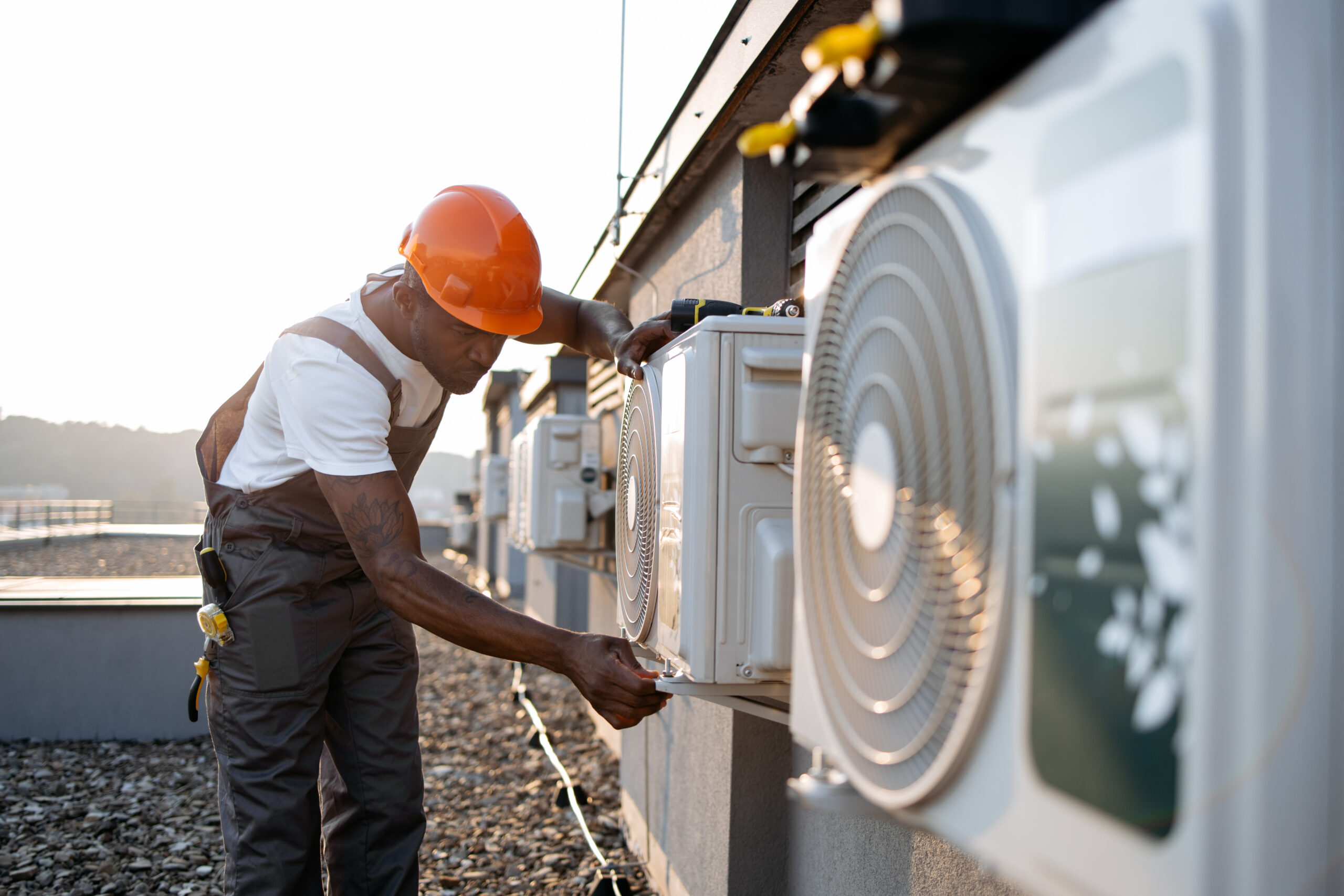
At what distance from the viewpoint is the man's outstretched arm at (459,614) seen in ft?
5.94

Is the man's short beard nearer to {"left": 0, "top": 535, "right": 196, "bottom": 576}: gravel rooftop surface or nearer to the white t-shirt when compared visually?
the white t-shirt

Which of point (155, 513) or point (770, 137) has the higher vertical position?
point (770, 137)

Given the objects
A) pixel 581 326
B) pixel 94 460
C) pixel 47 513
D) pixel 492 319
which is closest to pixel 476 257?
pixel 492 319

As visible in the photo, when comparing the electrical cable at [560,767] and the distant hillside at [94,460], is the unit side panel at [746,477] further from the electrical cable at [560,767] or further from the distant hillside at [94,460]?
the distant hillside at [94,460]

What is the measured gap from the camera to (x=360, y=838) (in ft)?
8.70

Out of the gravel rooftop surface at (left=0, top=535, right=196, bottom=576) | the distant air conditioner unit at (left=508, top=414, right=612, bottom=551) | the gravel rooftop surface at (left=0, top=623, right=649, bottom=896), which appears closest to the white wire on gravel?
the gravel rooftop surface at (left=0, top=623, right=649, bottom=896)

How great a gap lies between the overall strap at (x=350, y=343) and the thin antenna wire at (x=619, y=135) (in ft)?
6.87

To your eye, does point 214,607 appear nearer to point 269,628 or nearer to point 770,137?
point 269,628

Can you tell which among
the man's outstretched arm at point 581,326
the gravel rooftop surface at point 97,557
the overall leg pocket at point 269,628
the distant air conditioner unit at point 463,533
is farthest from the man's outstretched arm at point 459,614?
the distant air conditioner unit at point 463,533

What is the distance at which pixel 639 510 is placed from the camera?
2164 mm

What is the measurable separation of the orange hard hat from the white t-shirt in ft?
0.84

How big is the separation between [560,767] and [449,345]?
10.9 feet

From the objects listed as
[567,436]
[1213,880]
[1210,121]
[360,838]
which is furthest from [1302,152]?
→ [567,436]

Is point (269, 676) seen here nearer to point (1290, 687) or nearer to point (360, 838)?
point (360, 838)
